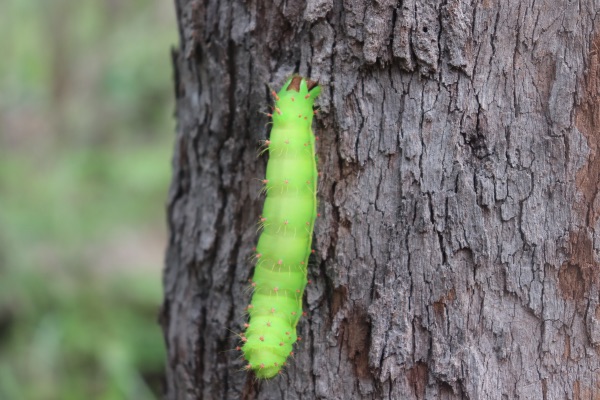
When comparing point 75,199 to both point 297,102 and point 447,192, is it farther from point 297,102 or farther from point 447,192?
point 447,192

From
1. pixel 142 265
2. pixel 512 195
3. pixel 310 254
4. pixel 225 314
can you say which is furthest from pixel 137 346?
pixel 512 195

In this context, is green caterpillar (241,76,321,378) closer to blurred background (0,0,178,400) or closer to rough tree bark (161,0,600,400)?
rough tree bark (161,0,600,400)

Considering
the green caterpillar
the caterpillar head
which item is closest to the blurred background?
the green caterpillar

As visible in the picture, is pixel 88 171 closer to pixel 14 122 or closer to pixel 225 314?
pixel 14 122

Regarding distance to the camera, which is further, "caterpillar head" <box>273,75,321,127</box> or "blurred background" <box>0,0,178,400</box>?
"blurred background" <box>0,0,178,400</box>

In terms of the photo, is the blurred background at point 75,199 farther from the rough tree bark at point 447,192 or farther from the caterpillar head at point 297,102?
the caterpillar head at point 297,102

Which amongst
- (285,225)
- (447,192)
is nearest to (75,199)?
(285,225)

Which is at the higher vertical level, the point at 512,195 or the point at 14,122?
the point at 14,122
